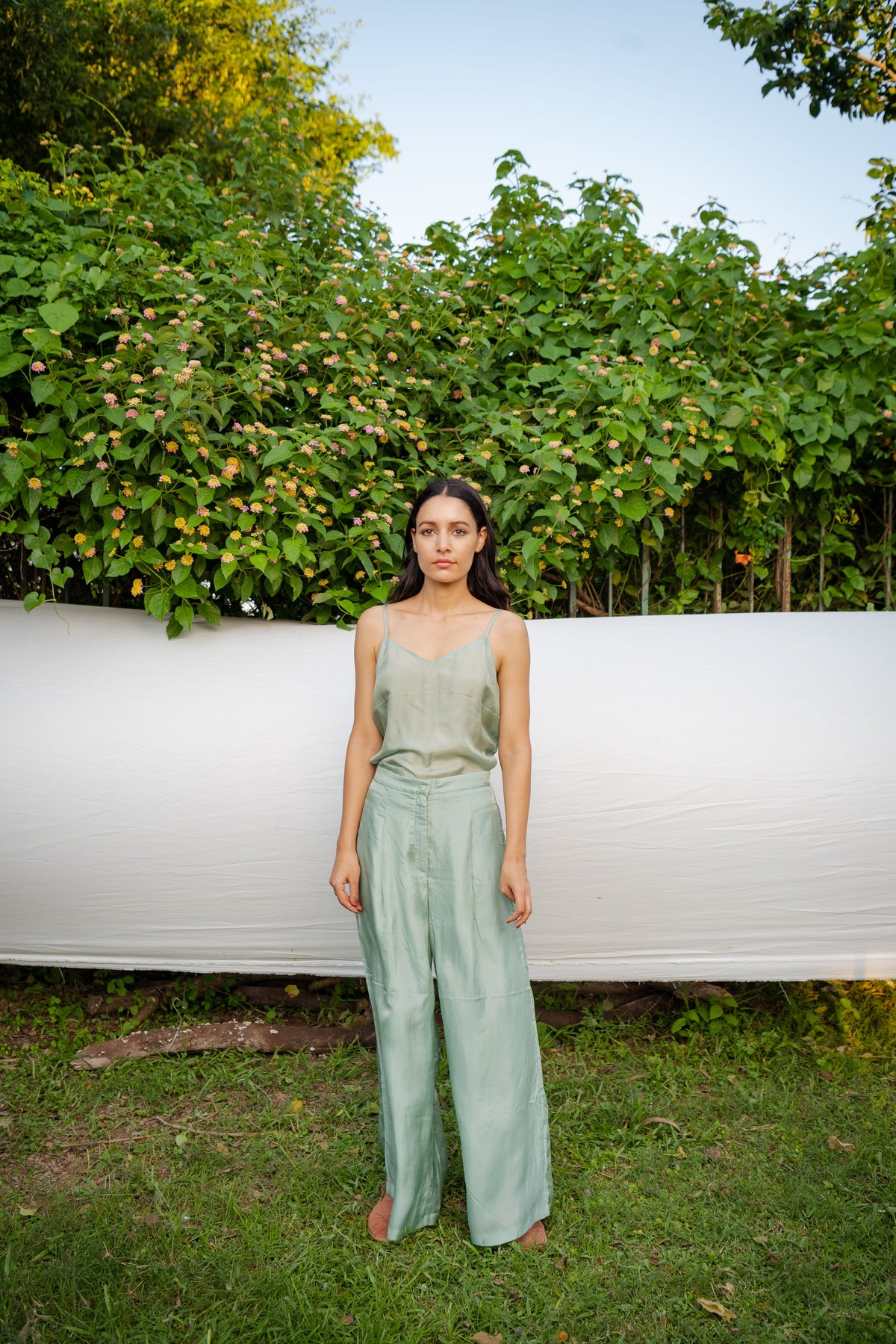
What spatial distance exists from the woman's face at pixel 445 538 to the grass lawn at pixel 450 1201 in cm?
153

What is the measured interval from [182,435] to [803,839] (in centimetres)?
211

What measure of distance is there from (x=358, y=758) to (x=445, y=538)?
0.55 m

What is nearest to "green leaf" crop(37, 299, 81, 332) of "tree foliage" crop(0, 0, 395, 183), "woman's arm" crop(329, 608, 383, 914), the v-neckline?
"woman's arm" crop(329, 608, 383, 914)

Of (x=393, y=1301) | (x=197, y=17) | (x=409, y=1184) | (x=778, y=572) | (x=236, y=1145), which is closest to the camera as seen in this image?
(x=393, y=1301)

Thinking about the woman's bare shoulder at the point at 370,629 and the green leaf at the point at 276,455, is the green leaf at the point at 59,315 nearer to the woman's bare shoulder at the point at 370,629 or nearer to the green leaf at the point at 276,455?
the green leaf at the point at 276,455

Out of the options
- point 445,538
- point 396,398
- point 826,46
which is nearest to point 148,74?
point 826,46

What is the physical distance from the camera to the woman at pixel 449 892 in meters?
→ 2.22

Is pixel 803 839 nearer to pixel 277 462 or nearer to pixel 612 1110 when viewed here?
pixel 612 1110

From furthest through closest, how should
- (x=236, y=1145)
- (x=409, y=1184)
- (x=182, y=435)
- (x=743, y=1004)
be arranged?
(x=743, y=1004) → (x=182, y=435) → (x=236, y=1145) → (x=409, y=1184)

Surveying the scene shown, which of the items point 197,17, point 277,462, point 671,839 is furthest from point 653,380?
point 197,17

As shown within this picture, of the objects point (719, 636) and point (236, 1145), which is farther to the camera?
point (719, 636)

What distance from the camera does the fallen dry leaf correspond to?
79.7 inches

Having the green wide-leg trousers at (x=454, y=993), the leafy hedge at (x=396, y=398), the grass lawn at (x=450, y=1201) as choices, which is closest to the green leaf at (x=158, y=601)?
the leafy hedge at (x=396, y=398)

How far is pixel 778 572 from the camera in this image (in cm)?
385
